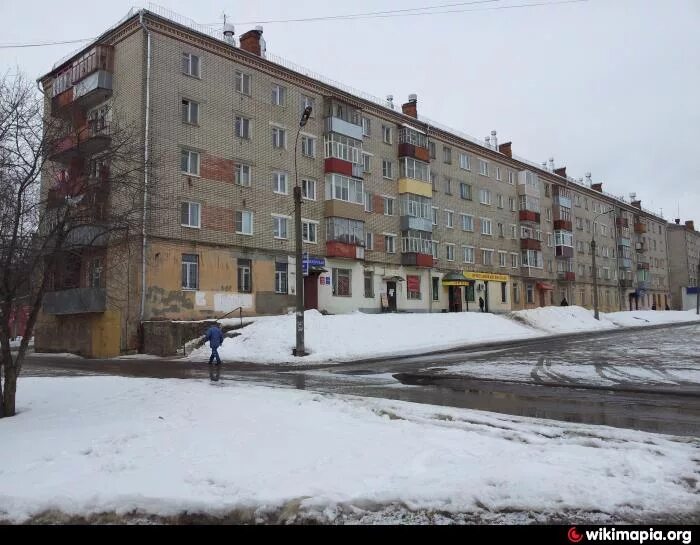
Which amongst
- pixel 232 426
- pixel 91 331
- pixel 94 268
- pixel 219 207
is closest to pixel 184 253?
pixel 219 207

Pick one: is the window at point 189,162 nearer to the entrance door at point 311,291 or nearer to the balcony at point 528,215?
the entrance door at point 311,291

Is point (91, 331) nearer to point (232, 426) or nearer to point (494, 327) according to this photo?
point (494, 327)

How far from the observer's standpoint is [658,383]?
523 inches

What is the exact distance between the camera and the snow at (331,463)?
5.07m

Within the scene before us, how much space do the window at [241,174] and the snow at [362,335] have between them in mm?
8387

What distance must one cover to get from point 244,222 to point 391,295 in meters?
13.3

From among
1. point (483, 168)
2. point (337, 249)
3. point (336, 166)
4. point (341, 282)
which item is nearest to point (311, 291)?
point (341, 282)

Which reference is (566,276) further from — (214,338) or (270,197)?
(214,338)

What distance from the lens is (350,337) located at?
86.8 ft

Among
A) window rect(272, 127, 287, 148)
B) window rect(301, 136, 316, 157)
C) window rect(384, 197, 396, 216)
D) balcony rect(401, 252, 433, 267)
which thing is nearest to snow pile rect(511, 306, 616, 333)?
balcony rect(401, 252, 433, 267)

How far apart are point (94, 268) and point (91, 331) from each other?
2043 cm

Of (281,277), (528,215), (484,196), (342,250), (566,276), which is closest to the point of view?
(281,277)

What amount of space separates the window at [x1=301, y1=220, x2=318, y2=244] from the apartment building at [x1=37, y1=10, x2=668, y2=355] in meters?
0.10

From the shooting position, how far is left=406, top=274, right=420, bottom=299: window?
43312 millimetres
